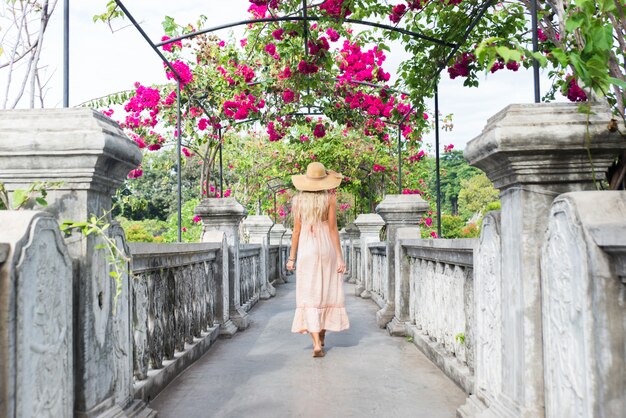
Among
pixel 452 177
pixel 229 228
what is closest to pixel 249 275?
pixel 229 228

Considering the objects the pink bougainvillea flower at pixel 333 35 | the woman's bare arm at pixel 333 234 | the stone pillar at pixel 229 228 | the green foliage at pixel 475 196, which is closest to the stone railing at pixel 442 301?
the woman's bare arm at pixel 333 234

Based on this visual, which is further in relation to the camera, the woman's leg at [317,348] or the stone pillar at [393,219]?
the stone pillar at [393,219]

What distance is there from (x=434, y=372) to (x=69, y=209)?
3.37 m

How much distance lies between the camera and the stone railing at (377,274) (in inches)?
360

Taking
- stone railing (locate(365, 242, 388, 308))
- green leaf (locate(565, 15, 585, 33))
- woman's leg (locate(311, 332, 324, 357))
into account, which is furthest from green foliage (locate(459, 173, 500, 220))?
green leaf (locate(565, 15, 585, 33))

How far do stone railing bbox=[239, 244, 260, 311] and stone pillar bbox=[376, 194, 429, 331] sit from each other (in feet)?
8.18

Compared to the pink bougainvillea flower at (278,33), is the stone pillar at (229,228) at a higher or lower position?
lower

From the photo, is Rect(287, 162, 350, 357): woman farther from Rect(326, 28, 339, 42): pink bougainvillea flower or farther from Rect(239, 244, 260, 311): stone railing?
Rect(239, 244, 260, 311): stone railing

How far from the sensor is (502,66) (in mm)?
6352

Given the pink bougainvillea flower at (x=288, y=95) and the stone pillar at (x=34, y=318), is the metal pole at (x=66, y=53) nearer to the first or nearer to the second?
the stone pillar at (x=34, y=318)

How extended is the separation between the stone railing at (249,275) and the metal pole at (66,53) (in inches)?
230

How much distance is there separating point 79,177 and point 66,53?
739 millimetres

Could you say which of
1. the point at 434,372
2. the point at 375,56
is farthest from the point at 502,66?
the point at 434,372

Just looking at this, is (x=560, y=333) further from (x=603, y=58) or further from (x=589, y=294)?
(x=603, y=58)
